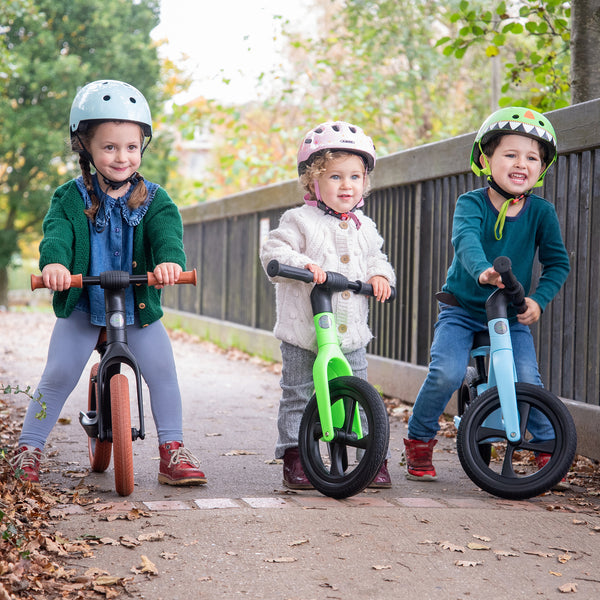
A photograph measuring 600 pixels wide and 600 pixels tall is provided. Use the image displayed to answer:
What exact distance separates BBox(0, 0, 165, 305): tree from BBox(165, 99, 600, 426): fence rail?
50.3ft

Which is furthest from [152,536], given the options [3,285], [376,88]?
[3,285]

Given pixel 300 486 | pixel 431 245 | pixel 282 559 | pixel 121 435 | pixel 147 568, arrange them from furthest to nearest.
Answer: pixel 431 245 → pixel 300 486 → pixel 121 435 → pixel 282 559 → pixel 147 568

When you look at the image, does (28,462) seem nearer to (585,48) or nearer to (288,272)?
(288,272)

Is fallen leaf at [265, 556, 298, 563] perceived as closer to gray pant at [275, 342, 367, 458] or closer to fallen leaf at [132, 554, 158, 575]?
fallen leaf at [132, 554, 158, 575]

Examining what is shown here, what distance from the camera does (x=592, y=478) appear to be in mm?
4750

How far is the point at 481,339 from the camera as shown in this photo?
4570mm

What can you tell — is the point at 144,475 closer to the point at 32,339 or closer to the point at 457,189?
the point at 457,189

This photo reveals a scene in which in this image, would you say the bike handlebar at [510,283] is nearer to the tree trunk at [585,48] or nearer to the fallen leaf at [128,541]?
the fallen leaf at [128,541]

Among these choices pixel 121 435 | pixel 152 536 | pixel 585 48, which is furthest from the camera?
pixel 585 48

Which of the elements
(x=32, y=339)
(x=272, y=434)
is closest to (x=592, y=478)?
(x=272, y=434)

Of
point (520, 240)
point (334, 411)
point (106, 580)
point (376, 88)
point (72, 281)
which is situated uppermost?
point (376, 88)

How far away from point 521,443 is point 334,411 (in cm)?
87

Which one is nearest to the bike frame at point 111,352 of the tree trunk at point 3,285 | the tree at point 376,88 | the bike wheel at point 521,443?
the bike wheel at point 521,443

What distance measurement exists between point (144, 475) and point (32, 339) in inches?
361
